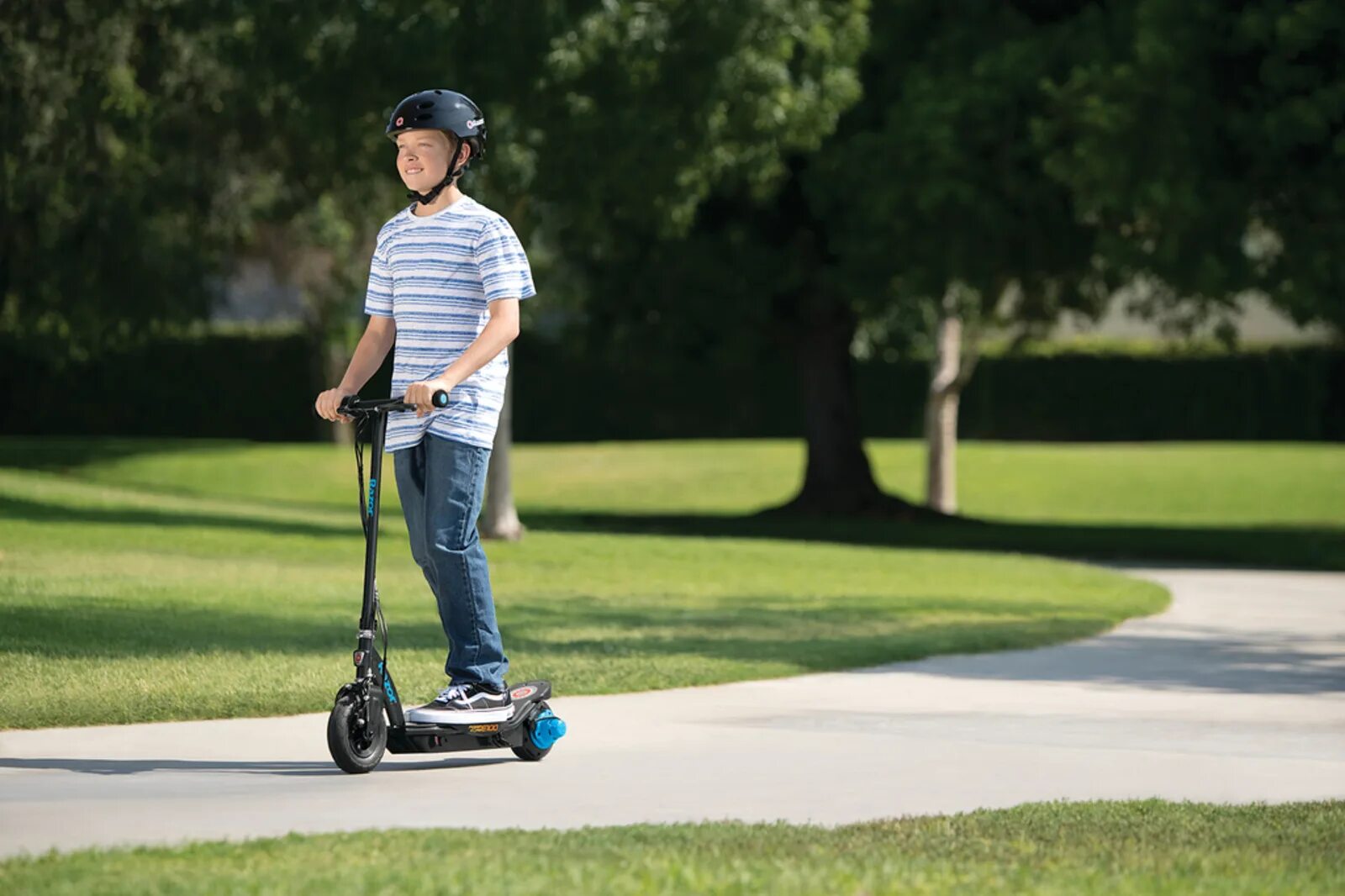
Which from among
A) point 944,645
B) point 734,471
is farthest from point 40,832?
point 734,471

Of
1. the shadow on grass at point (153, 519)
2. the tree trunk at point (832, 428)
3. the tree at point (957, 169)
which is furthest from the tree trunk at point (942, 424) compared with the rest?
the shadow on grass at point (153, 519)

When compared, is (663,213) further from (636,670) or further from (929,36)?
(636,670)

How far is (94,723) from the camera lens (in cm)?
800

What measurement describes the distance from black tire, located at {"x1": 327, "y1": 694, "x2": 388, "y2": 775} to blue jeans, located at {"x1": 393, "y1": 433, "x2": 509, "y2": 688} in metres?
0.38

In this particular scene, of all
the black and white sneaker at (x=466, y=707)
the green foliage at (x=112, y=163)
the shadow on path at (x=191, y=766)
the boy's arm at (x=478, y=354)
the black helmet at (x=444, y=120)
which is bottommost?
the shadow on path at (x=191, y=766)

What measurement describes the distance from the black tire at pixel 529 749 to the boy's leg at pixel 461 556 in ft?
0.59

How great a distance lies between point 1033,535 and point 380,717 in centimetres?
2058

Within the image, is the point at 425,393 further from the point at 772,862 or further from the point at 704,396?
the point at 704,396

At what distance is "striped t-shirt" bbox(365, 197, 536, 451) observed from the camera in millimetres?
6926

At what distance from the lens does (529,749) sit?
711cm

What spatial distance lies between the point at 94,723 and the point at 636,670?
2852mm

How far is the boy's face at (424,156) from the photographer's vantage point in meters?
7.00

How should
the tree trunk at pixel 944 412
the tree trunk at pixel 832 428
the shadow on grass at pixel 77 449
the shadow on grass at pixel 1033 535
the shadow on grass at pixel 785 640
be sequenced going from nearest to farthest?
the shadow on grass at pixel 785 640 < the shadow on grass at pixel 1033 535 < the tree trunk at pixel 832 428 < the tree trunk at pixel 944 412 < the shadow on grass at pixel 77 449

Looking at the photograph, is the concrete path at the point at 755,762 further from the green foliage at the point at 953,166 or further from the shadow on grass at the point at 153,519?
the green foliage at the point at 953,166
